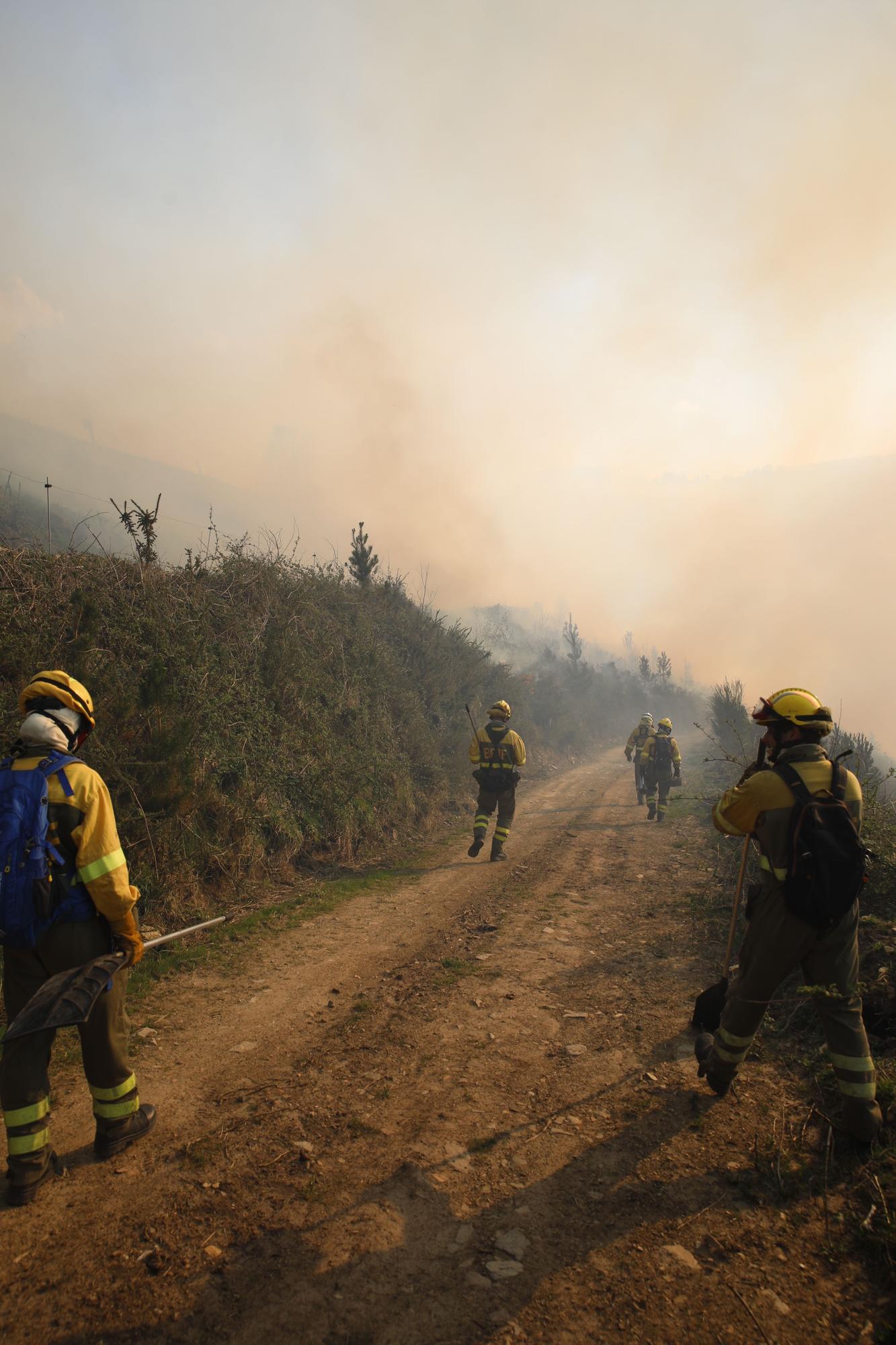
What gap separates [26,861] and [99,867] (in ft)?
1.03

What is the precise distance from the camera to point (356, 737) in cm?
1156

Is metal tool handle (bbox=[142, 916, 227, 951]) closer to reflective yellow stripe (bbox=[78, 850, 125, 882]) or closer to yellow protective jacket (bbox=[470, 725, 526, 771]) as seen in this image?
reflective yellow stripe (bbox=[78, 850, 125, 882])

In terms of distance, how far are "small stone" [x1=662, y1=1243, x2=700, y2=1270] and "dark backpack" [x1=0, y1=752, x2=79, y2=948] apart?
303 cm

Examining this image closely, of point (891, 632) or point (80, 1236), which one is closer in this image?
point (80, 1236)

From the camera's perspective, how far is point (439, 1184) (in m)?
2.94

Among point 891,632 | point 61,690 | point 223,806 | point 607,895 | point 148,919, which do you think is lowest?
point 607,895

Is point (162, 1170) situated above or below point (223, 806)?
below

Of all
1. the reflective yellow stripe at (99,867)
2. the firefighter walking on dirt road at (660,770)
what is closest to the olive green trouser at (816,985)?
the reflective yellow stripe at (99,867)

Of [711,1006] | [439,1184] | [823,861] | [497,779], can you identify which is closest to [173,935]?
[439,1184]

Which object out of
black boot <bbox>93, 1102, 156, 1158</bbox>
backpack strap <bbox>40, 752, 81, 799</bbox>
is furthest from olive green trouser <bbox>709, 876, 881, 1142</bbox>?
backpack strap <bbox>40, 752, 81, 799</bbox>

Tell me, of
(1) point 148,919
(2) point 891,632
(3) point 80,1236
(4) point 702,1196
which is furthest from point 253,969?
(2) point 891,632

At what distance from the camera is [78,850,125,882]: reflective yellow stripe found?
3.01 m

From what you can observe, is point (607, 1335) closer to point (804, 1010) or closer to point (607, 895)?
point (804, 1010)

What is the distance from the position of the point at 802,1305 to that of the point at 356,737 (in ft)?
32.2
